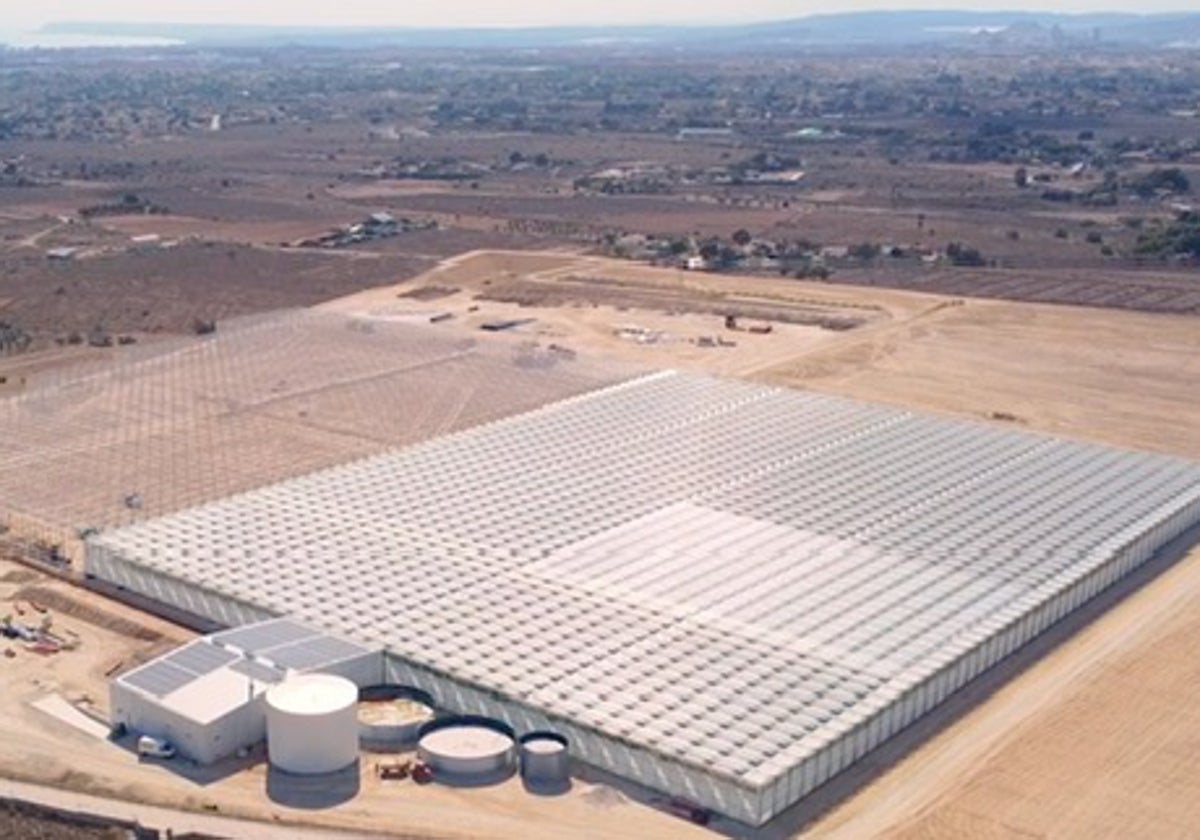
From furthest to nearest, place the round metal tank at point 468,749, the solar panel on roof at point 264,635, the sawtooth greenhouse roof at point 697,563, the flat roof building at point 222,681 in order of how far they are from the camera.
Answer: the solar panel on roof at point 264,635, the sawtooth greenhouse roof at point 697,563, the flat roof building at point 222,681, the round metal tank at point 468,749

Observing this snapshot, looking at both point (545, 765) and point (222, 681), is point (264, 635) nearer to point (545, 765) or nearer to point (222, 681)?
point (222, 681)

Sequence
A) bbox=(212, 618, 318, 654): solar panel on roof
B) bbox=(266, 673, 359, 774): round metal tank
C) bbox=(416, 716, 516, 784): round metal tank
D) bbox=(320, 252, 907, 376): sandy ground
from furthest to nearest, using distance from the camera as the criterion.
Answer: bbox=(320, 252, 907, 376): sandy ground → bbox=(212, 618, 318, 654): solar panel on roof → bbox=(416, 716, 516, 784): round metal tank → bbox=(266, 673, 359, 774): round metal tank

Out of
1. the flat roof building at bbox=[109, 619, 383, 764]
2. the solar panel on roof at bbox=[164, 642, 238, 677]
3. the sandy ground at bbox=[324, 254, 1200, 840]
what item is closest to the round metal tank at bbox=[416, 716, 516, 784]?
the flat roof building at bbox=[109, 619, 383, 764]

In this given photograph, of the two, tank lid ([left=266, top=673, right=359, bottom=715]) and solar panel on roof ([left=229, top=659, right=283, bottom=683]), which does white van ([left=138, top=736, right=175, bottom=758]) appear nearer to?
solar panel on roof ([left=229, top=659, right=283, bottom=683])

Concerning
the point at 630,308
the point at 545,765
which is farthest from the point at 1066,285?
the point at 545,765

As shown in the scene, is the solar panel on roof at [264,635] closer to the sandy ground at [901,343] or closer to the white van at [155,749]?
the white van at [155,749]

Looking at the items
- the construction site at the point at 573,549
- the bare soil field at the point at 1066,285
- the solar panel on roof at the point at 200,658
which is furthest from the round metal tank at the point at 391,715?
the bare soil field at the point at 1066,285
